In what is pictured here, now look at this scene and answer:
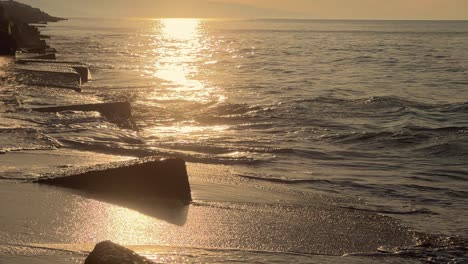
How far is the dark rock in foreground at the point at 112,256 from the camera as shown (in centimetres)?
366

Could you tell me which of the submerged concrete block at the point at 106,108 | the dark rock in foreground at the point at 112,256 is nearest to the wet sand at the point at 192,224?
the dark rock in foreground at the point at 112,256

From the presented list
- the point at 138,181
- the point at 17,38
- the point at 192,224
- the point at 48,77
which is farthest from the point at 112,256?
the point at 17,38

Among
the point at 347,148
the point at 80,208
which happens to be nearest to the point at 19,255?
the point at 80,208

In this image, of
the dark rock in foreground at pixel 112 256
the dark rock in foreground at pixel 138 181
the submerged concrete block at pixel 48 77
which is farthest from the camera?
the submerged concrete block at pixel 48 77

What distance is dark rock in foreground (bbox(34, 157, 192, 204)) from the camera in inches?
266

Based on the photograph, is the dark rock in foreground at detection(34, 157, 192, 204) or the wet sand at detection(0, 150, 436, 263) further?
the dark rock in foreground at detection(34, 157, 192, 204)

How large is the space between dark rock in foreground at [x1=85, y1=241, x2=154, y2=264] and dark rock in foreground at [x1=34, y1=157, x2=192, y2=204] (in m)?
2.91

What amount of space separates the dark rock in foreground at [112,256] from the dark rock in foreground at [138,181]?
2.91m

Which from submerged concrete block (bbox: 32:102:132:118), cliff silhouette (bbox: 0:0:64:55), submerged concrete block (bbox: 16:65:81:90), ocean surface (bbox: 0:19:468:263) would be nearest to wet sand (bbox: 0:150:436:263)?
ocean surface (bbox: 0:19:468:263)

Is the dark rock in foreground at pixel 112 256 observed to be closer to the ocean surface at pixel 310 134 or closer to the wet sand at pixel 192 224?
the wet sand at pixel 192 224

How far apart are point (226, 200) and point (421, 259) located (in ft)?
6.74

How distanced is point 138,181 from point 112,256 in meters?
3.12

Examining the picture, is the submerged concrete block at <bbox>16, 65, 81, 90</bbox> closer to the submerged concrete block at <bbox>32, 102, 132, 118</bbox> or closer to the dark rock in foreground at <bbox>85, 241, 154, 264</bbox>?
the submerged concrete block at <bbox>32, 102, 132, 118</bbox>

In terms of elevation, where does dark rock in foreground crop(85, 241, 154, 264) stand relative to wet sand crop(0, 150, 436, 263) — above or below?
above
